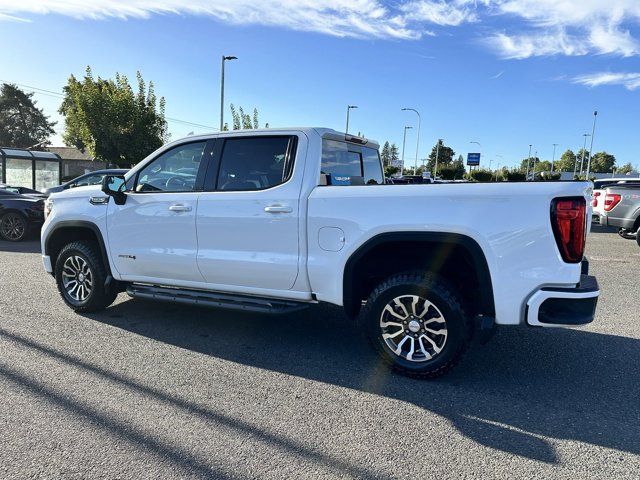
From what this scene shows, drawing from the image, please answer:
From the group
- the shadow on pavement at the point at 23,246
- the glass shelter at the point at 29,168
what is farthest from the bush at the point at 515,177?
the glass shelter at the point at 29,168

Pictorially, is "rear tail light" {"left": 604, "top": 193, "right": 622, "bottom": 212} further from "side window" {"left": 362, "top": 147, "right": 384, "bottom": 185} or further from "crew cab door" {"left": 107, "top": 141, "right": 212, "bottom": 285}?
"crew cab door" {"left": 107, "top": 141, "right": 212, "bottom": 285}

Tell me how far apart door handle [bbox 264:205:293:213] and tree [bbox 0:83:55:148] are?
283 ft

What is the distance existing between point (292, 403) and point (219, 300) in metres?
1.40

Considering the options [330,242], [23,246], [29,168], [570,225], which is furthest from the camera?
[29,168]

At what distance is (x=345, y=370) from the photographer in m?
3.92

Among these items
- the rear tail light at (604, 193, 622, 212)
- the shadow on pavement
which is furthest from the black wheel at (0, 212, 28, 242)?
the rear tail light at (604, 193, 622, 212)

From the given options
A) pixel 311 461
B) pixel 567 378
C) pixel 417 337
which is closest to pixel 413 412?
pixel 417 337

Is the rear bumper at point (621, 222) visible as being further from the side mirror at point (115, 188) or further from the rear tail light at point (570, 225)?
the side mirror at point (115, 188)

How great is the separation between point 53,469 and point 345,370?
2142 millimetres

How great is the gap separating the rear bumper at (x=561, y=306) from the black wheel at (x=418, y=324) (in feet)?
1.61

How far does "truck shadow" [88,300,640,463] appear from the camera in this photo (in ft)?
10.0

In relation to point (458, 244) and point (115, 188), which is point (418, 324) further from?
point (115, 188)

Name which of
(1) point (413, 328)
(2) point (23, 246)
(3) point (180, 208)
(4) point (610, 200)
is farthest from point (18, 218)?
(4) point (610, 200)

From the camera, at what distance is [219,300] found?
4375mm
